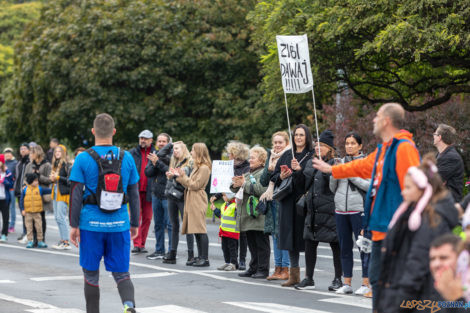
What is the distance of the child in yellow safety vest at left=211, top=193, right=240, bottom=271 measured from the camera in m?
11.5

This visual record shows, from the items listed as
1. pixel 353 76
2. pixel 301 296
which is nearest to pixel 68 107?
pixel 353 76

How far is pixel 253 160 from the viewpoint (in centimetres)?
1118

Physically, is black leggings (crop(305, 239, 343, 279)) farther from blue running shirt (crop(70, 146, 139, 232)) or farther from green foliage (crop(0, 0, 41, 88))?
green foliage (crop(0, 0, 41, 88))

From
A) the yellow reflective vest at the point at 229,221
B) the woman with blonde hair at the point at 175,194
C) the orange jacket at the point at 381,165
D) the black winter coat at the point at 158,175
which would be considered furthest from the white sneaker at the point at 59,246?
the orange jacket at the point at 381,165

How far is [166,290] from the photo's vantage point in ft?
31.2

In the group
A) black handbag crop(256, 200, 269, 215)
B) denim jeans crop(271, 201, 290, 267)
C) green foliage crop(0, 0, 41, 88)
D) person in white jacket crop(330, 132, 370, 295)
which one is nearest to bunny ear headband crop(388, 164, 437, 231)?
person in white jacket crop(330, 132, 370, 295)

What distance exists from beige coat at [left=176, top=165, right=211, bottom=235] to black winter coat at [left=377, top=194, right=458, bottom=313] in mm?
7216

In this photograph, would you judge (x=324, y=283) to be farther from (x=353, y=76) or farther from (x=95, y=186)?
(x=353, y=76)

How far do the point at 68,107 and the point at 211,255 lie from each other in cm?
1768

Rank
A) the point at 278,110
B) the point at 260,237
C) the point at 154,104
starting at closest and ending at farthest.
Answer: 1. the point at 260,237
2. the point at 278,110
3. the point at 154,104

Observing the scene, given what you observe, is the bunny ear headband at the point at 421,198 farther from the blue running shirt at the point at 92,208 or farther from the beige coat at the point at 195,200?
the beige coat at the point at 195,200

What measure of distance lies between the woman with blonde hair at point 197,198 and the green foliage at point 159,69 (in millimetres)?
15754

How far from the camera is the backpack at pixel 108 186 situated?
7.00 m

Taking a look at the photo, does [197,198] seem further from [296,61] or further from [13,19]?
[13,19]
